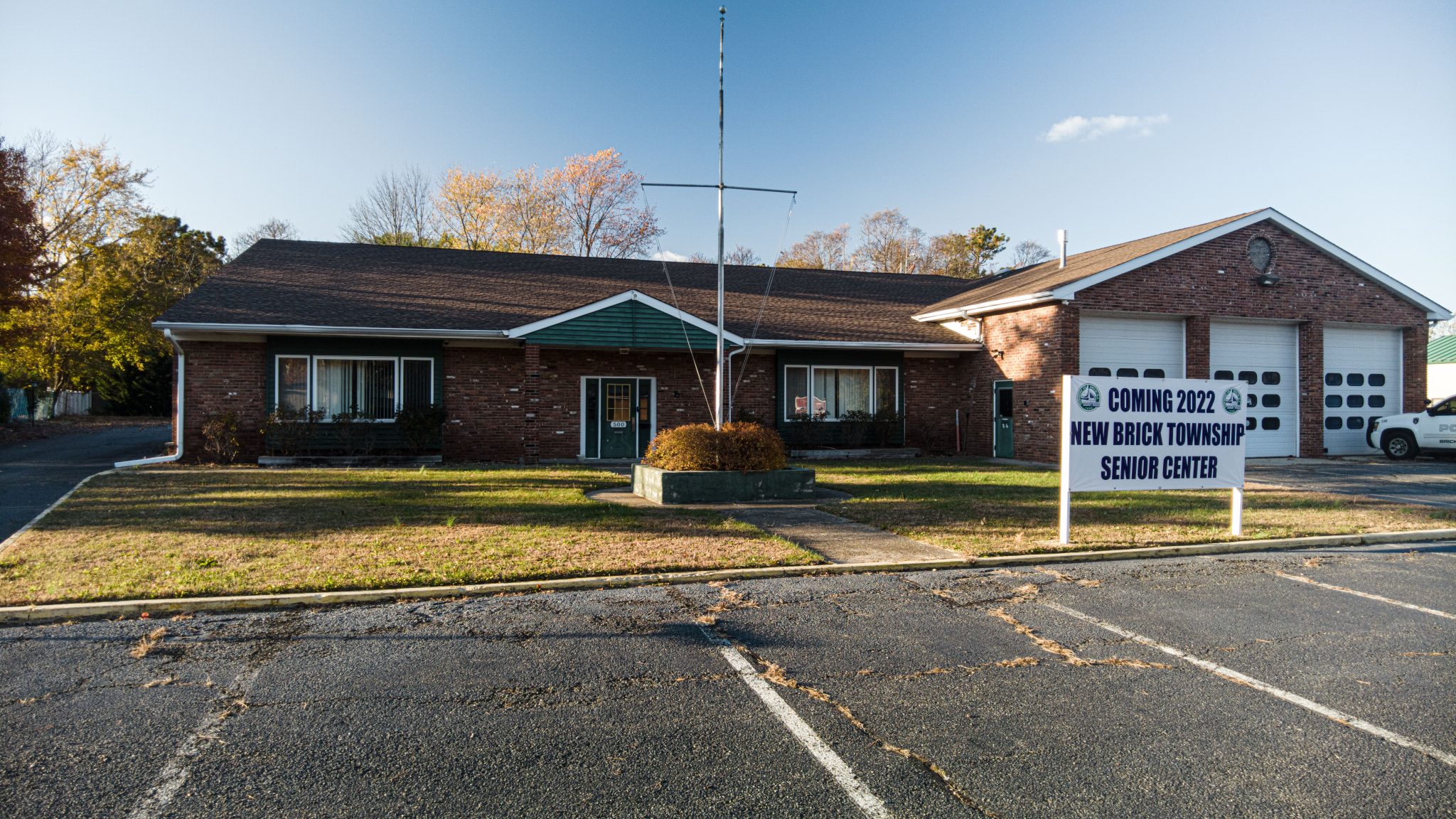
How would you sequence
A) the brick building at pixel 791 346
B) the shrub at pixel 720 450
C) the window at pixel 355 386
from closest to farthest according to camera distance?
1. the shrub at pixel 720 450
2. the brick building at pixel 791 346
3. the window at pixel 355 386

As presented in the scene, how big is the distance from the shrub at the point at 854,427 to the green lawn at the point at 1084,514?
18.7 feet

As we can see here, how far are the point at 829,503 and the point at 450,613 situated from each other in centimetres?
668

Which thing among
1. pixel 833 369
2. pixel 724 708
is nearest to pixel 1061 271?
pixel 833 369

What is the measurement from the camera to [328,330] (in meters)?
17.3

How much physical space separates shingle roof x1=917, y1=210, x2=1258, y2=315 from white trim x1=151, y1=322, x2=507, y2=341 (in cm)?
1154

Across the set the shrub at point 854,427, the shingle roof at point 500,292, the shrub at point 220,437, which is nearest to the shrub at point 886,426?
the shrub at point 854,427

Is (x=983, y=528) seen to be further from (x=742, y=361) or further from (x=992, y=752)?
(x=742, y=361)

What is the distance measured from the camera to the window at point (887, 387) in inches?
849

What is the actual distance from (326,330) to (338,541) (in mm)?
10027

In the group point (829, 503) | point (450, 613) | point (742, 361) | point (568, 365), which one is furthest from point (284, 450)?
point (450, 613)

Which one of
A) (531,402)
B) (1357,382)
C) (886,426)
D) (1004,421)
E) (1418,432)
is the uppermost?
(1357,382)

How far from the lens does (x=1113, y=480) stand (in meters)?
9.36

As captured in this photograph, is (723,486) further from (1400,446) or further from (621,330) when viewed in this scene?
(1400,446)

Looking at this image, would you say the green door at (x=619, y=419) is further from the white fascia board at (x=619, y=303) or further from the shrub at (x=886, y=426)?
the shrub at (x=886, y=426)
